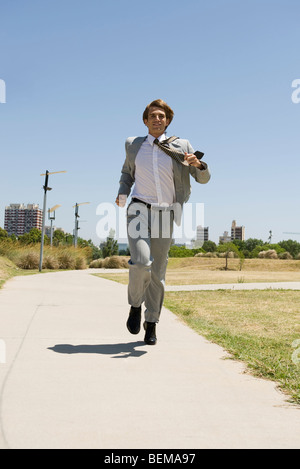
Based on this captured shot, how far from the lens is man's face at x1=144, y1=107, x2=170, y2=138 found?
14.8 feet

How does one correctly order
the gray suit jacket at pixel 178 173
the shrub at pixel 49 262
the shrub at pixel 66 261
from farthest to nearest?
1. the shrub at pixel 66 261
2. the shrub at pixel 49 262
3. the gray suit jacket at pixel 178 173

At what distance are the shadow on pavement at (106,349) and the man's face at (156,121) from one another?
1.95 meters

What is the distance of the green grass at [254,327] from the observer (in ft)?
12.2

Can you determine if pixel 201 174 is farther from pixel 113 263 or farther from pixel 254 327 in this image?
pixel 113 263

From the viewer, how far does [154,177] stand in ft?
14.3

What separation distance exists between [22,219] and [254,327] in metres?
146

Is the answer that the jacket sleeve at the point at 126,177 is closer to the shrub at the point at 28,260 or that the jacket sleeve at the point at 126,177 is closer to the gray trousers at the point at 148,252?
the gray trousers at the point at 148,252

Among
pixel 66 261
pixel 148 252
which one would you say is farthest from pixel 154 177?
pixel 66 261

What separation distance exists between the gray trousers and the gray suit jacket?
0.72 feet

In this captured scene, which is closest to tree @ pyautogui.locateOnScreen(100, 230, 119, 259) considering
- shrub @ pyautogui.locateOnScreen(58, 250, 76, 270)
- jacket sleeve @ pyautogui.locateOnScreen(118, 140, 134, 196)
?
shrub @ pyautogui.locateOnScreen(58, 250, 76, 270)

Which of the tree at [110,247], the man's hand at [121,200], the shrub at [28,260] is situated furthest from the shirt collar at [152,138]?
the tree at [110,247]

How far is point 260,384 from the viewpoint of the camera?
3283mm

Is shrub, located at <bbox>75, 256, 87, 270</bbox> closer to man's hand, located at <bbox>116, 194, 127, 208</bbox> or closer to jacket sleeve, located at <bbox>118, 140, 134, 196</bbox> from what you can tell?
jacket sleeve, located at <bbox>118, 140, 134, 196</bbox>

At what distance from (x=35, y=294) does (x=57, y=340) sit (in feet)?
14.3
